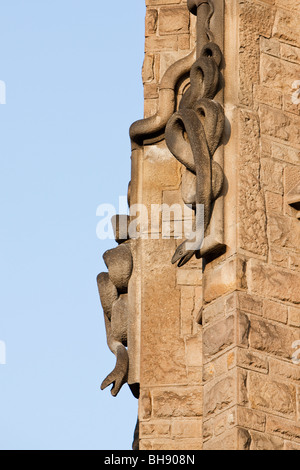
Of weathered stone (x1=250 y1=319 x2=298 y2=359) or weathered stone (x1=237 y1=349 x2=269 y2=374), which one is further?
weathered stone (x1=250 y1=319 x2=298 y2=359)

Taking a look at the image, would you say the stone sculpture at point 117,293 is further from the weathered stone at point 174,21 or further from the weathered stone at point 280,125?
the weathered stone at point 280,125

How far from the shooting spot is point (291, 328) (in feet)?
33.4

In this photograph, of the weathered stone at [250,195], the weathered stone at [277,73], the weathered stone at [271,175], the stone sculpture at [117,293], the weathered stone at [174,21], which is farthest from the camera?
the weathered stone at [174,21]

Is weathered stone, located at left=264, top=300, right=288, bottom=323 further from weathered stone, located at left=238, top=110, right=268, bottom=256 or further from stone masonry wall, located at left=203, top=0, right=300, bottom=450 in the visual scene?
weathered stone, located at left=238, top=110, right=268, bottom=256

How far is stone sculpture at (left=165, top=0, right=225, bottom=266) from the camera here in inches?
409

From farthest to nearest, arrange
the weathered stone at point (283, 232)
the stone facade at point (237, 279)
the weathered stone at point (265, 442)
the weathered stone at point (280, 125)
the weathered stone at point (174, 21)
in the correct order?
the weathered stone at point (174, 21) < the weathered stone at point (280, 125) < the weathered stone at point (283, 232) < the stone facade at point (237, 279) < the weathered stone at point (265, 442)

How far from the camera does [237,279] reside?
33.2ft

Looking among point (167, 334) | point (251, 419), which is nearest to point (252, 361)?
point (251, 419)

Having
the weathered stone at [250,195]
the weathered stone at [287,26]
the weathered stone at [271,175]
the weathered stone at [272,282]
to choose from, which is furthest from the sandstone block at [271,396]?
the weathered stone at [287,26]

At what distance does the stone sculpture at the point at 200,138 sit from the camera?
34.1 feet

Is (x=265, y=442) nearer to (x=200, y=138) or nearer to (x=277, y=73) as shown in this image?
(x=200, y=138)

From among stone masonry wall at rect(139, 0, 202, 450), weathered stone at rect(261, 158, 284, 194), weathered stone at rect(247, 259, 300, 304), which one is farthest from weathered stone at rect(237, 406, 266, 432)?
stone masonry wall at rect(139, 0, 202, 450)
